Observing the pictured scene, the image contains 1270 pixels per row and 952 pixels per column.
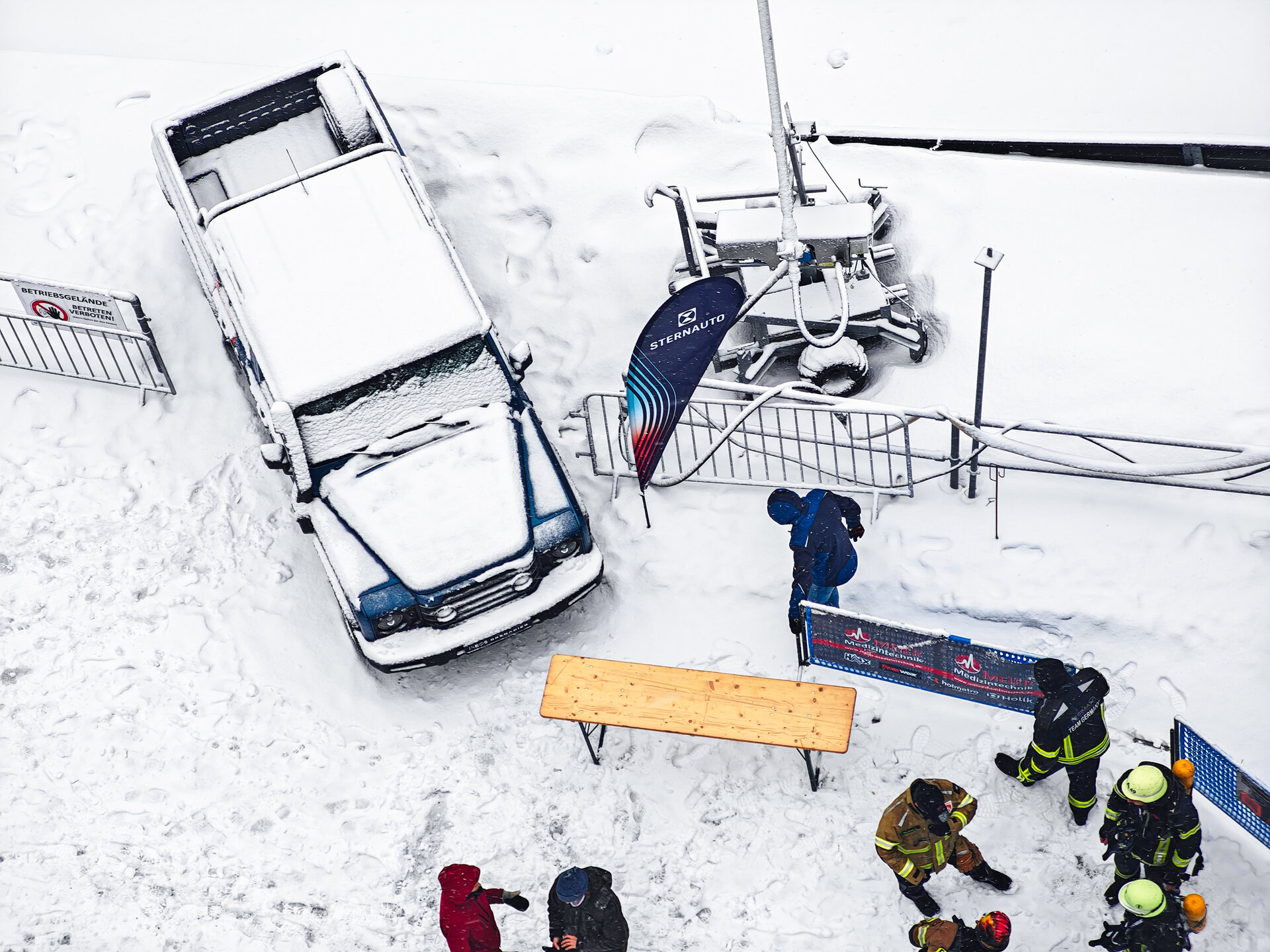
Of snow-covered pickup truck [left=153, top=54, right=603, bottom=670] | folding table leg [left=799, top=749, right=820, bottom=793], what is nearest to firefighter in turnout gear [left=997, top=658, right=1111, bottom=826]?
folding table leg [left=799, top=749, right=820, bottom=793]

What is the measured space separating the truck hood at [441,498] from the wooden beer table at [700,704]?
1.03 metres

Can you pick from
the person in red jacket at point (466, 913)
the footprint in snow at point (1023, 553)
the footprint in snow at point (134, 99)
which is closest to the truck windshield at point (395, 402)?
the person in red jacket at point (466, 913)

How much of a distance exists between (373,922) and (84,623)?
11.6 ft

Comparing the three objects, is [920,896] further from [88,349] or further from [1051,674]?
[88,349]

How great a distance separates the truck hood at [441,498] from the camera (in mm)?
8617

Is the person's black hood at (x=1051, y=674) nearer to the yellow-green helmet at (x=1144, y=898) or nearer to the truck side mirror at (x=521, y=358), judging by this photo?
the yellow-green helmet at (x=1144, y=898)

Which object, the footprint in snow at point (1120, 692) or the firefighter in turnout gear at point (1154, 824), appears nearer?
the firefighter in turnout gear at point (1154, 824)

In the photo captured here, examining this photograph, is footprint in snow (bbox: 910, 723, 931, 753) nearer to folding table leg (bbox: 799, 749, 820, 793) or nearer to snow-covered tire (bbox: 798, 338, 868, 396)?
folding table leg (bbox: 799, 749, 820, 793)

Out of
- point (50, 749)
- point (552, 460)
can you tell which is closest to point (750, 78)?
point (552, 460)

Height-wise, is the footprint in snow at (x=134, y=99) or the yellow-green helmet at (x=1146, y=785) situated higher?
the footprint in snow at (x=134, y=99)

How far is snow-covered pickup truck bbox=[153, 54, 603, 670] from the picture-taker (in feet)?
28.5

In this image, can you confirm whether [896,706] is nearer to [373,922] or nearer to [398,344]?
[373,922]

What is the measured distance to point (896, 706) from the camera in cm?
865

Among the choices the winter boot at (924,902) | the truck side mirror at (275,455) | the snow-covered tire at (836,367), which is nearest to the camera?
the winter boot at (924,902)
